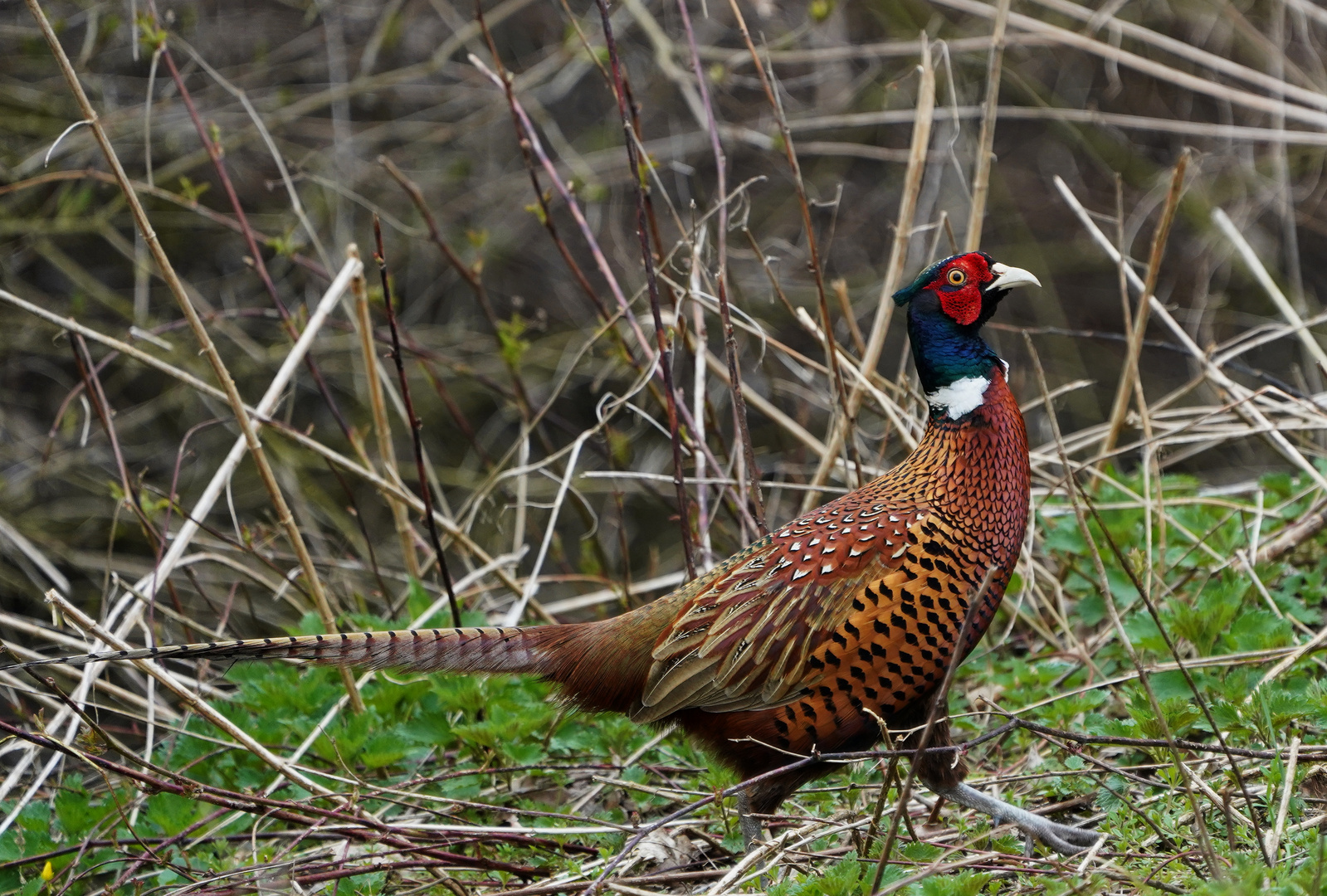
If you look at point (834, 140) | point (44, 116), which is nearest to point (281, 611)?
point (44, 116)

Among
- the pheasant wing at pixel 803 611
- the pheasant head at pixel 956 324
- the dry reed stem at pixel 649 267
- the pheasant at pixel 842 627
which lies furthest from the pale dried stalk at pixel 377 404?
the pheasant head at pixel 956 324

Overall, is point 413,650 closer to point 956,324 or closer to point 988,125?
point 956,324

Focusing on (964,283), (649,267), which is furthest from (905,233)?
(649,267)

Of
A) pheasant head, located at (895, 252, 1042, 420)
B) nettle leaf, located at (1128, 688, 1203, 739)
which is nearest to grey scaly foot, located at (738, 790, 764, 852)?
nettle leaf, located at (1128, 688, 1203, 739)

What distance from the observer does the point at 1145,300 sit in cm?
402

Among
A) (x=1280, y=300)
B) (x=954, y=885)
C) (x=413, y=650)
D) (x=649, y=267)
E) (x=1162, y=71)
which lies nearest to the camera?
(x=954, y=885)

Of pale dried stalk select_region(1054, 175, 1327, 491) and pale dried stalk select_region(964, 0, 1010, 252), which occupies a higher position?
pale dried stalk select_region(964, 0, 1010, 252)

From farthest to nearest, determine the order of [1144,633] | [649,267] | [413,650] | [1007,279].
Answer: [649,267], [1144,633], [1007,279], [413,650]

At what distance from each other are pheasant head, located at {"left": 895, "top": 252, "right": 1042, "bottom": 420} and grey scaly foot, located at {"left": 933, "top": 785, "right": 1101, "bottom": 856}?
964mm

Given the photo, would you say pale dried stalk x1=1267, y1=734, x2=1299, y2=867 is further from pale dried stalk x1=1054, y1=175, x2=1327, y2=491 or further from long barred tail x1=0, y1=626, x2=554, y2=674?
long barred tail x1=0, y1=626, x2=554, y2=674

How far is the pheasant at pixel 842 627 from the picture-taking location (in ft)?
10.1

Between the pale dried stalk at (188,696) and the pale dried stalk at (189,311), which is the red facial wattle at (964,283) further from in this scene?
the pale dried stalk at (188,696)

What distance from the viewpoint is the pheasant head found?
332cm

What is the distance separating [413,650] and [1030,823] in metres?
1.58
